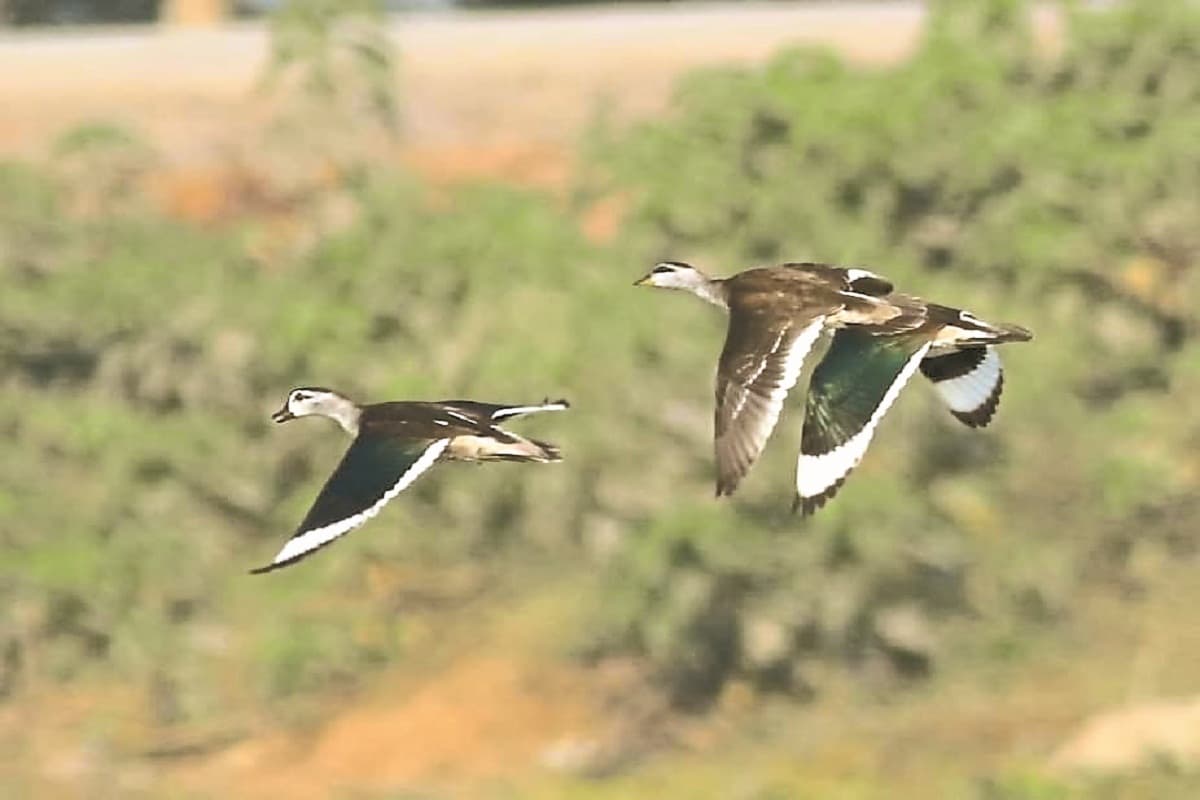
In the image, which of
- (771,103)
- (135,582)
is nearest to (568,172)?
(771,103)

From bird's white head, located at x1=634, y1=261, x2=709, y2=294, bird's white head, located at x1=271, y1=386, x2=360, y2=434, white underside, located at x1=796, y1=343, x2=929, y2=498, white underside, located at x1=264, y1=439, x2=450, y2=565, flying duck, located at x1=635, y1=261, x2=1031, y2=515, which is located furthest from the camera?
bird's white head, located at x1=634, y1=261, x2=709, y2=294

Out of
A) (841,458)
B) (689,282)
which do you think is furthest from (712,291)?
(841,458)

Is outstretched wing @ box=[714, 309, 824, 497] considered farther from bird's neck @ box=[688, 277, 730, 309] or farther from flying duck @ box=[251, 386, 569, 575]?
flying duck @ box=[251, 386, 569, 575]

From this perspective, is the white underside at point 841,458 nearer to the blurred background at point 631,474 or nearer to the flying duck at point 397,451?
the flying duck at point 397,451

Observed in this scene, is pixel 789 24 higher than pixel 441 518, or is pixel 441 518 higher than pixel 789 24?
pixel 789 24

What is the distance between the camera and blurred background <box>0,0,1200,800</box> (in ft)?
58.4

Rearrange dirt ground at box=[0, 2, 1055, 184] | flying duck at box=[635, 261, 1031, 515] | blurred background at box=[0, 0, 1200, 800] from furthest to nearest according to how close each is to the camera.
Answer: dirt ground at box=[0, 2, 1055, 184] < blurred background at box=[0, 0, 1200, 800] < flying duck at box=[635, 261, 1031, 515]

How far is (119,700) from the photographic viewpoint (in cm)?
2014

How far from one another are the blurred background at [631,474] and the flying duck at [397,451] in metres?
6.11

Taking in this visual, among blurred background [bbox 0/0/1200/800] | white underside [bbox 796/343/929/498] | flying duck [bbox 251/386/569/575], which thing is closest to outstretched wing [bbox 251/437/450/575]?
flying duck [bbox 251/386/569/575]

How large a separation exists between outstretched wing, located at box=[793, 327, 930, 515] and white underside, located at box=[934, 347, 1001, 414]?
288 mm

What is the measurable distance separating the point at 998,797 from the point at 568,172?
10.6 m

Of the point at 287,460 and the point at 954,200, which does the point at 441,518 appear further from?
the point at 954,200

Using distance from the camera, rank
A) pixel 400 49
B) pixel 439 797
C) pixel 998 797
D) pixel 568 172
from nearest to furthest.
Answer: pixel 998 797 → pixel 439 797 → pixel 568 172 → pixel 400 49
